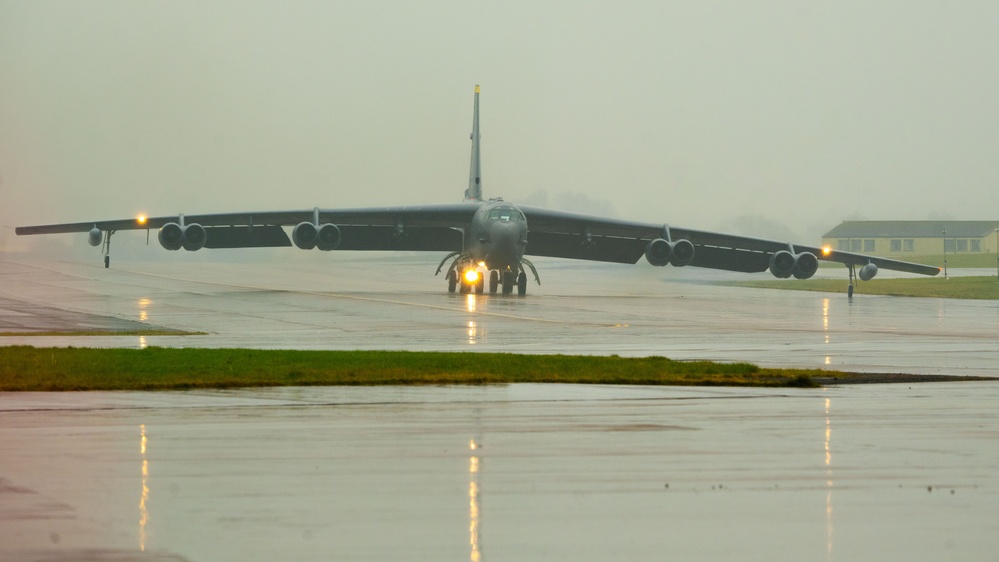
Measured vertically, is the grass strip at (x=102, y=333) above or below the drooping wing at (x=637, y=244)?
below

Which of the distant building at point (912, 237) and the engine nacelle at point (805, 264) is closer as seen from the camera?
the engine nacelle at point (805, 264)

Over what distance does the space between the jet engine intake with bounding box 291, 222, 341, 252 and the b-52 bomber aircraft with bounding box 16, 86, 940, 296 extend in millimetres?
37

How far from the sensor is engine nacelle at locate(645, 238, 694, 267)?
156 ft

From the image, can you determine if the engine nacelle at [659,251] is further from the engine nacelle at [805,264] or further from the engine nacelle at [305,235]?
the engine nacelle at [305,235]

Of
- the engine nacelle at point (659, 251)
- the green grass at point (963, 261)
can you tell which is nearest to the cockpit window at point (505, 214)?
the engine nacelle at point (659, 251)

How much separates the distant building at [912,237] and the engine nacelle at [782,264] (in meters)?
72.4

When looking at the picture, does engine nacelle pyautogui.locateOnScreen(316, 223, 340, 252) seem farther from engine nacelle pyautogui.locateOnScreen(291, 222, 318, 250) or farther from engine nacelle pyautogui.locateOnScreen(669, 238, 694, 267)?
engine nacelle pyautogui.locateOnScreen(669, 238, 694, 267)

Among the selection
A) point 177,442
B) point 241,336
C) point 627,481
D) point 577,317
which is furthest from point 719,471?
point 577,317

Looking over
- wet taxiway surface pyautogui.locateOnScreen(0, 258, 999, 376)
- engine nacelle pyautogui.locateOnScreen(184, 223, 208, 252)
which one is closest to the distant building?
wet taxiway surface pyautogui.locateOnScreen(0, 258, 999, 376)

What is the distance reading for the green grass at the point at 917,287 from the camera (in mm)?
53438

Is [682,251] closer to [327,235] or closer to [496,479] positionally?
[327,235]

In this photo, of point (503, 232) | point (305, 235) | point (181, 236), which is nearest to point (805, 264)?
point (503, 232)

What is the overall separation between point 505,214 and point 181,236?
12.1 metres

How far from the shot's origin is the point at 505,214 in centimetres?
4419
